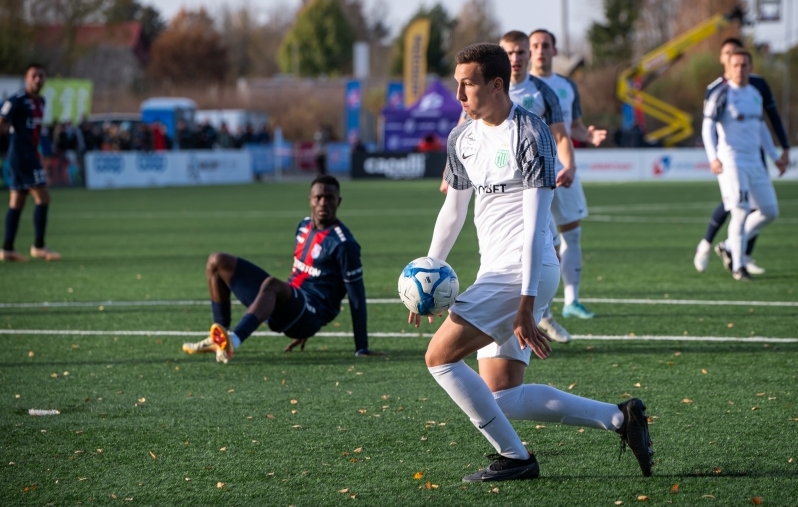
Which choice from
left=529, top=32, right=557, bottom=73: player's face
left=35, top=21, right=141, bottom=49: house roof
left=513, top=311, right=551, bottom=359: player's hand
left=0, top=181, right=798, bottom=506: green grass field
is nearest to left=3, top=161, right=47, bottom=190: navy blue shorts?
left=0, top=181, right=798, bottom=506: green grass field

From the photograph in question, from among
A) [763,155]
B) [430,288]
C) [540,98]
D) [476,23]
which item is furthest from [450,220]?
[476,23]

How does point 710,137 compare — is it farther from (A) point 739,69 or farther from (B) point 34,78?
(B) point 34,78

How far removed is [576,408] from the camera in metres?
4.57

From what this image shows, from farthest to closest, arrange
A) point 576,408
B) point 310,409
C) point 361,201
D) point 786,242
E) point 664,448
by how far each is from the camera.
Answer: point 361,201 → point 786,242 → point 310,409 → point 664,448 → point 576,408

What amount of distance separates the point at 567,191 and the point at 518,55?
4.72 ft

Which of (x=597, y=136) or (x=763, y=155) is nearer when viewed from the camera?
(x=597, y=136)

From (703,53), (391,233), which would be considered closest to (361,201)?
(391,233)

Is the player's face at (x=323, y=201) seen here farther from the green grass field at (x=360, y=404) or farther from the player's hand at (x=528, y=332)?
the player's hand at (x=528, y=332)

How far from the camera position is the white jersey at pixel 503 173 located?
4273 millimetres

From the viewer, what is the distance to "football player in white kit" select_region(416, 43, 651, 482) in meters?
4.26

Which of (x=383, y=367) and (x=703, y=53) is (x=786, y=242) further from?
(x=703, y=53)

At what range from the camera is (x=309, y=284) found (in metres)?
7.38

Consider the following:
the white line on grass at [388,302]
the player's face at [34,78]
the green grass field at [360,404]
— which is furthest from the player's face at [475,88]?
the player's face at [34,78]

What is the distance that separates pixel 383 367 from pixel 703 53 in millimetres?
56865
